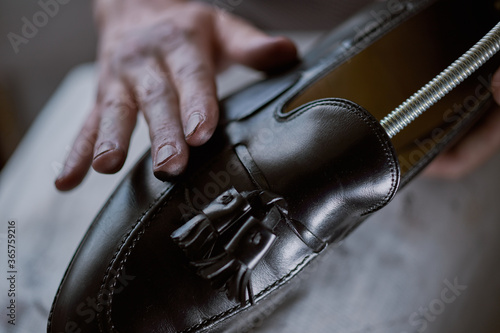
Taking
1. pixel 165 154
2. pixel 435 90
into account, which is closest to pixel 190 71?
pixel 165 154

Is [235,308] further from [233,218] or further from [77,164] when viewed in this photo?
[77,164]

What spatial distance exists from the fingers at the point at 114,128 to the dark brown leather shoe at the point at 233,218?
0.07 feet

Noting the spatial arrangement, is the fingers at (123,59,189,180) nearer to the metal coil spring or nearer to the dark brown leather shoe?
the dark brown leather shoe

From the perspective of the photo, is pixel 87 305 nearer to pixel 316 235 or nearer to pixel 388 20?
pixel 316 235

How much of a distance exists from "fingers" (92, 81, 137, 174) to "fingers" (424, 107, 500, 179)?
0.38 m

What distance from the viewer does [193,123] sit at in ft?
1.37

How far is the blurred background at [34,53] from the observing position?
125cm

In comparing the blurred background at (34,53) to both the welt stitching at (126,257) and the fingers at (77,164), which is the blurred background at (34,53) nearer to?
the fingers at (77,164)

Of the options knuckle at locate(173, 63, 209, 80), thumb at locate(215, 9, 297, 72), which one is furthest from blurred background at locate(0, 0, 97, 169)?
knuckle at locate(173, 63, 209, 80)

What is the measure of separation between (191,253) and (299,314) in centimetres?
21

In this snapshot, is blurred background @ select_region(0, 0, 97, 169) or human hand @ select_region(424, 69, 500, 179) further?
blurred background @ select_region(0, 0, 97, 169)

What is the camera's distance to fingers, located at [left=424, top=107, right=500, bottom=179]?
604 millimetres

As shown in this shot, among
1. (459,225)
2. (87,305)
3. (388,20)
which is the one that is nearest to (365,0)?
(388,20)

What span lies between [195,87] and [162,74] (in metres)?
0.08
